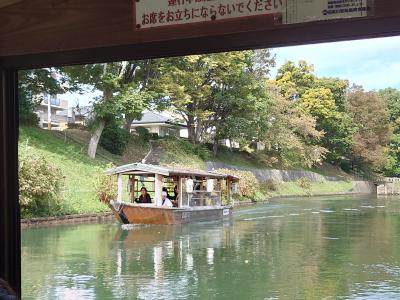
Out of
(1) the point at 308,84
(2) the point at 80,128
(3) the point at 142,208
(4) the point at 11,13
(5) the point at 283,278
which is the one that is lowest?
(5) the point at 283,278

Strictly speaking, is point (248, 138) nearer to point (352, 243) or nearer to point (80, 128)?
point (80, 128)

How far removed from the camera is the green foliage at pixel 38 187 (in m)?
7.95

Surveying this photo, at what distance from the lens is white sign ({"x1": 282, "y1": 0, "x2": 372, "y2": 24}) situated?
1.28 meters

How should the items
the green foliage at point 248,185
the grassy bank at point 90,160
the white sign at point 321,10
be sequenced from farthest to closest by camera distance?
the green foliage at point 248,185 → the grassy bank at point 90,160 → the white sign at point 321,10

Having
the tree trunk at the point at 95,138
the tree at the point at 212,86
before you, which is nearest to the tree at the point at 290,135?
the tree at the point at 212,86

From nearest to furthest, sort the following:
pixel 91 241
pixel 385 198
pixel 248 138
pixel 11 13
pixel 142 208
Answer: pixel 11 13
pixel 91 241
pixel 142 208
pixel 248 138
pixel 385 198

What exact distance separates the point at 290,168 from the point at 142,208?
8969 mm

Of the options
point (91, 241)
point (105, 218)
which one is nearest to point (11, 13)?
point (91, 241)

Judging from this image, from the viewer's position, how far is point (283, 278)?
5848 mm

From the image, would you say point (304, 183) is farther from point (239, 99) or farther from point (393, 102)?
point (393, 102)

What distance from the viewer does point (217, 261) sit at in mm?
6773

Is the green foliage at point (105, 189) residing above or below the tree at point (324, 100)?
below

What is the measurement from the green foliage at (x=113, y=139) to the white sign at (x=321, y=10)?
1218 cm

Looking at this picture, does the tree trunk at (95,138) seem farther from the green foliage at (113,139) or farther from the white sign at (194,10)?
the white sign at (194,10)
